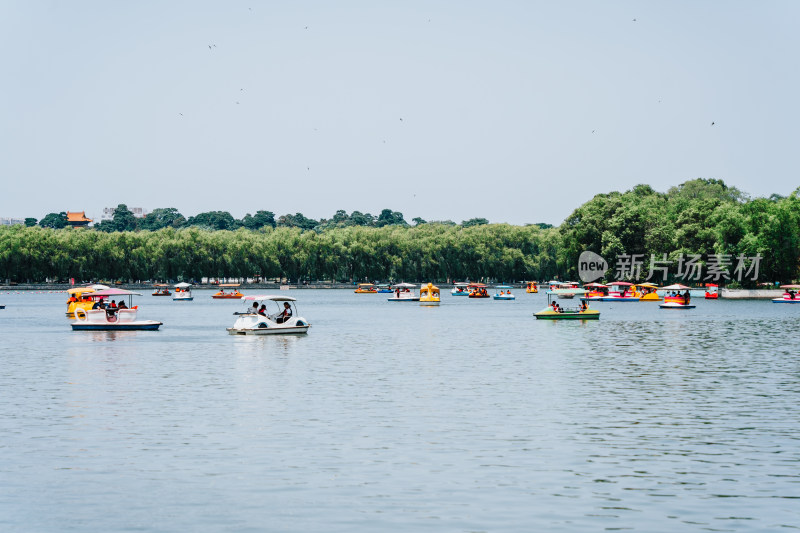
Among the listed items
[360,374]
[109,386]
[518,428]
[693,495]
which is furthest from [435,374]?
[693,495]

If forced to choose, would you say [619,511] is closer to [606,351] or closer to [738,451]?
[738,451]

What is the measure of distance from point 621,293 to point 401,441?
133m

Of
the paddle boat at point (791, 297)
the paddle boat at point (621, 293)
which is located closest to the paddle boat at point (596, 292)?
the paddle boat at point (621, 293)

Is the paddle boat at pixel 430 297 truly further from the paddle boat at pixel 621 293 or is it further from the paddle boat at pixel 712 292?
the paddle boat at pixel 712 292

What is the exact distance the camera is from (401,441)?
2598 cm

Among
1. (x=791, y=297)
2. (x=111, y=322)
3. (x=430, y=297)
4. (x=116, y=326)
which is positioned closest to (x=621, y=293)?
(x=791, y=297)

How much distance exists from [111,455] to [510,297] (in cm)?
13683

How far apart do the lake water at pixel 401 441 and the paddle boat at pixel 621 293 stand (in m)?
97.1

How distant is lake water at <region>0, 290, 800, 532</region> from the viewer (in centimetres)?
1845

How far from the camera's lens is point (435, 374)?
4384cm

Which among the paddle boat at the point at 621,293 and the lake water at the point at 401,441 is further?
the paddle boat at the point at 621,293

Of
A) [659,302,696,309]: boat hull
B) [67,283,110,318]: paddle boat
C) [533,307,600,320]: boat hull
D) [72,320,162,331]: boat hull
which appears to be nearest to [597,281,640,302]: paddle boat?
[659,302,696,309]: boat hull

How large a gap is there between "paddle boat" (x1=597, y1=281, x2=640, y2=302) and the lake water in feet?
319

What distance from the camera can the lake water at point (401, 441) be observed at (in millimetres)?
18453
